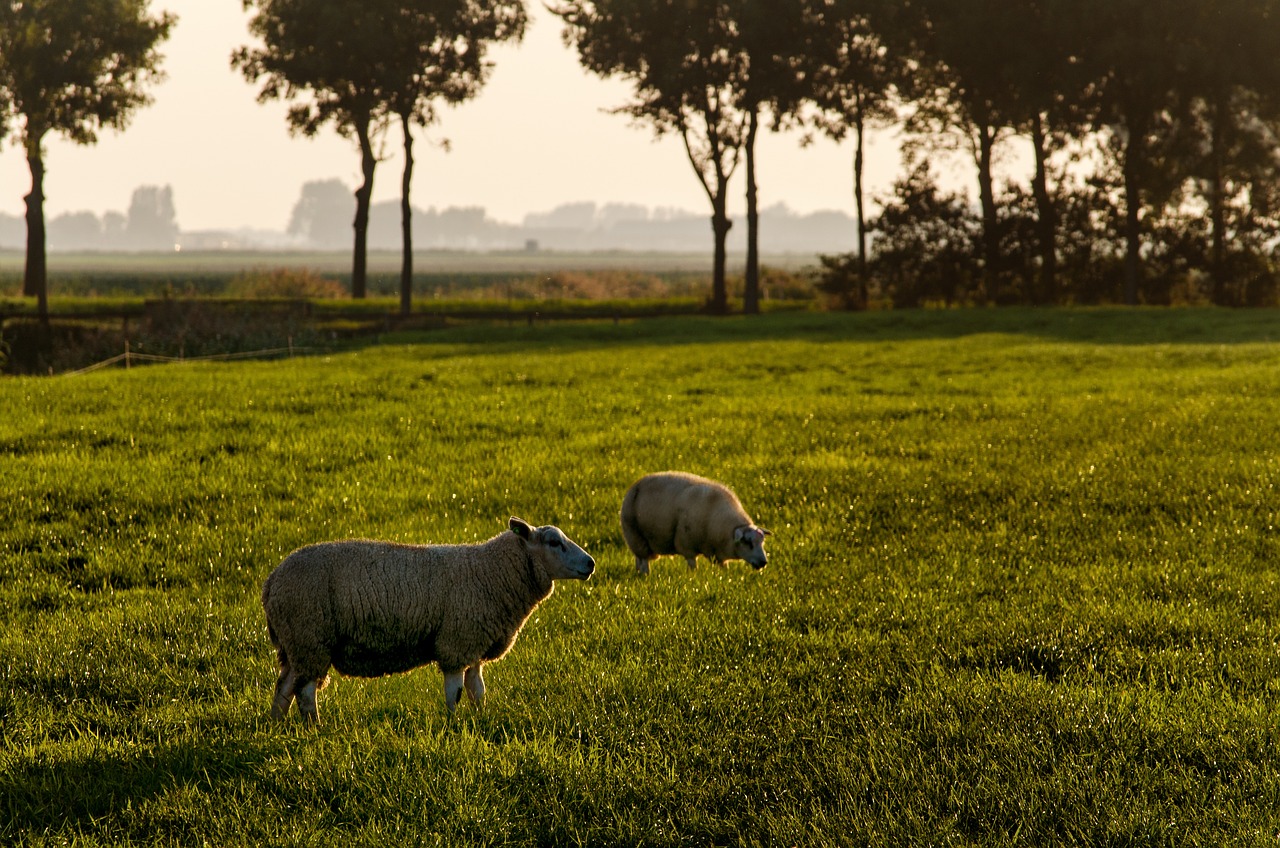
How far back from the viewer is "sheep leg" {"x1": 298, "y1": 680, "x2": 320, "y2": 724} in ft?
22.4

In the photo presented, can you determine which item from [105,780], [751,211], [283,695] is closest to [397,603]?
[283,695]

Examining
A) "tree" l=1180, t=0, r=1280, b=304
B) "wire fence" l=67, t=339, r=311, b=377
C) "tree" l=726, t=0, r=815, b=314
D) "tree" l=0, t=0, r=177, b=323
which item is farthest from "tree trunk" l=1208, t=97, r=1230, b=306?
"tree" l=0, t=0, r=177, b=323

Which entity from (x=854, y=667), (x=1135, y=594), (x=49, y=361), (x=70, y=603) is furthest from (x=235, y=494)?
(x=49, y=361)

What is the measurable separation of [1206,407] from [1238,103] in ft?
140

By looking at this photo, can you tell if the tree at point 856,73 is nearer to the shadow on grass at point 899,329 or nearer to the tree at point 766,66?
the tree at point 766,66

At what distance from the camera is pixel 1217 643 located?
29.4 ft

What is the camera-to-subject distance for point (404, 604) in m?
6.72

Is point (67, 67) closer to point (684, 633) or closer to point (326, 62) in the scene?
point (326, 62)

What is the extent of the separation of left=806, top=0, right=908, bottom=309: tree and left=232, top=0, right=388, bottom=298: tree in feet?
69.5

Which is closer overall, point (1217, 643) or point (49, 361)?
point (1217, 643)

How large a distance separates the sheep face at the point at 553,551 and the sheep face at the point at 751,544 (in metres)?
3.65

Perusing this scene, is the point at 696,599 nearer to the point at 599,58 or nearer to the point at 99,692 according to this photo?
the point at 99,692

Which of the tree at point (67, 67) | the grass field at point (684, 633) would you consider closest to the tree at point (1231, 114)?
the grass field at point (684, 633)

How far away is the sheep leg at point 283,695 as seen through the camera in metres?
6.86
